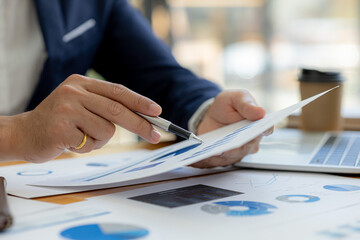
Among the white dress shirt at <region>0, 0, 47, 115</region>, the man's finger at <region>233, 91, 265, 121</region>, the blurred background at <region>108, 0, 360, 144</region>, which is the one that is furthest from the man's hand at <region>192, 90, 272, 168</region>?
the blurred background at <region>108, 0, 360, 144</region>

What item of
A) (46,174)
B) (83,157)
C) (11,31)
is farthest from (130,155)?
(11,31)

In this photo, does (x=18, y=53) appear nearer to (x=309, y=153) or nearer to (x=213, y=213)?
(x=309, y=153)

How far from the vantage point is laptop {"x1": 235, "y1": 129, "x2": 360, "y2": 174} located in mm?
863

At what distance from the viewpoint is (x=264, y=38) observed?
3.29 m

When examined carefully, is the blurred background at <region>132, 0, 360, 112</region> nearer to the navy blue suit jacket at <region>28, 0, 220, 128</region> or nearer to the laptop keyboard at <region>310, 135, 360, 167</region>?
the navy blue suit jacket at <region>28, 0, 220, 128</region>

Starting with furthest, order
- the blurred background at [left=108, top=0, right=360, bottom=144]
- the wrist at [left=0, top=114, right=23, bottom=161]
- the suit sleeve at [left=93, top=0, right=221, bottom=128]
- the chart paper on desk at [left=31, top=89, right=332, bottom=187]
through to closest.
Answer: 1. the blurred background at [left=108, top=0, right=360, bottom=144]
2. the suit sleeve at [left=93, top=0, right=221, bottom=128]
3. the wrist at [left=0, top=114, right=23, bottom=161]
4. the chart paper on desk at [left=31, top=89, right=332, bottom=187]

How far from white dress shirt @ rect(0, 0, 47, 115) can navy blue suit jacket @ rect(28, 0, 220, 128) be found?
4 centimetres

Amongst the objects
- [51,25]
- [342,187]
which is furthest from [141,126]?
[51,25]

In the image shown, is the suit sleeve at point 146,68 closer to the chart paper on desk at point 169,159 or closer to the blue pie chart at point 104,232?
the chart paper on desk at point 169,159

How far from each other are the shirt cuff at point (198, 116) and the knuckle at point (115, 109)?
362mm

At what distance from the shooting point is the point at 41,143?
2.43ft

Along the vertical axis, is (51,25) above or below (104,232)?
above

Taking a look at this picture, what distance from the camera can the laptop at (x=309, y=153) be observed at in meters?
0.86

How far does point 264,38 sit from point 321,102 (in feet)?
6.65
